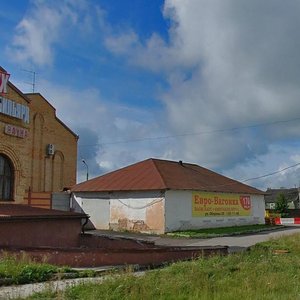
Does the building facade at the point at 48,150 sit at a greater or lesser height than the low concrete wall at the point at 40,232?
greater

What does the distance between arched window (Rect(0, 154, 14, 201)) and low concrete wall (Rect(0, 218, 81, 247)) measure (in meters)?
4.42

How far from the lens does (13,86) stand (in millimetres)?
21031

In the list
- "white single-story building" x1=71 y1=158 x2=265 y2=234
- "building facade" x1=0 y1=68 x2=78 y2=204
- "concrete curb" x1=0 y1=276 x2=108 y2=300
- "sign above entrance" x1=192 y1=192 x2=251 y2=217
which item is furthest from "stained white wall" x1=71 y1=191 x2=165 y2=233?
"concrete curb" x1=0 y1=276 x2=108 y2=300

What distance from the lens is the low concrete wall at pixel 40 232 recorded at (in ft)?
49.6

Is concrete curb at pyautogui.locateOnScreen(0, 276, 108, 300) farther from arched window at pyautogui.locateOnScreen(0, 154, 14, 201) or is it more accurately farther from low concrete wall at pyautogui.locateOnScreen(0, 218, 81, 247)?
arched window at pyautogui.locateOnScreen(0, 154, 14, 201)

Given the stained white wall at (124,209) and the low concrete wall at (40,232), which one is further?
the stained white wall at (124,209)

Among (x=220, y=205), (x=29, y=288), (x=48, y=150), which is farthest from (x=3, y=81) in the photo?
(x=48, y=150)

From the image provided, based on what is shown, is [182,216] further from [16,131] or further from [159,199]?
[16,131]

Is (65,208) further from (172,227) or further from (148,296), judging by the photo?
(148,296)

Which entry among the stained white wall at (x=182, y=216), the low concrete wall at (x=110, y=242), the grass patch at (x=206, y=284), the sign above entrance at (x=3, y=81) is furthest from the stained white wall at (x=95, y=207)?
the grass patch at (x=206, y=284)

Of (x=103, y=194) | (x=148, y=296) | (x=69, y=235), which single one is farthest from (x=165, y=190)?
(x=148, y=296)

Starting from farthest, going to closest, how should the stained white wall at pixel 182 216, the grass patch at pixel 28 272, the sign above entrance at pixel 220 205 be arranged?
the sign above entrance at pixel 220 205
the stained white wall at pixel 182 216
the grass patch at pixel 28 272

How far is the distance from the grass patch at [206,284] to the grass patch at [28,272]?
173cm

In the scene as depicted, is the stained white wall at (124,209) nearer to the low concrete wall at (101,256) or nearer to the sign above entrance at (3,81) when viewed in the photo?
the sign above entrance at (3,81)
